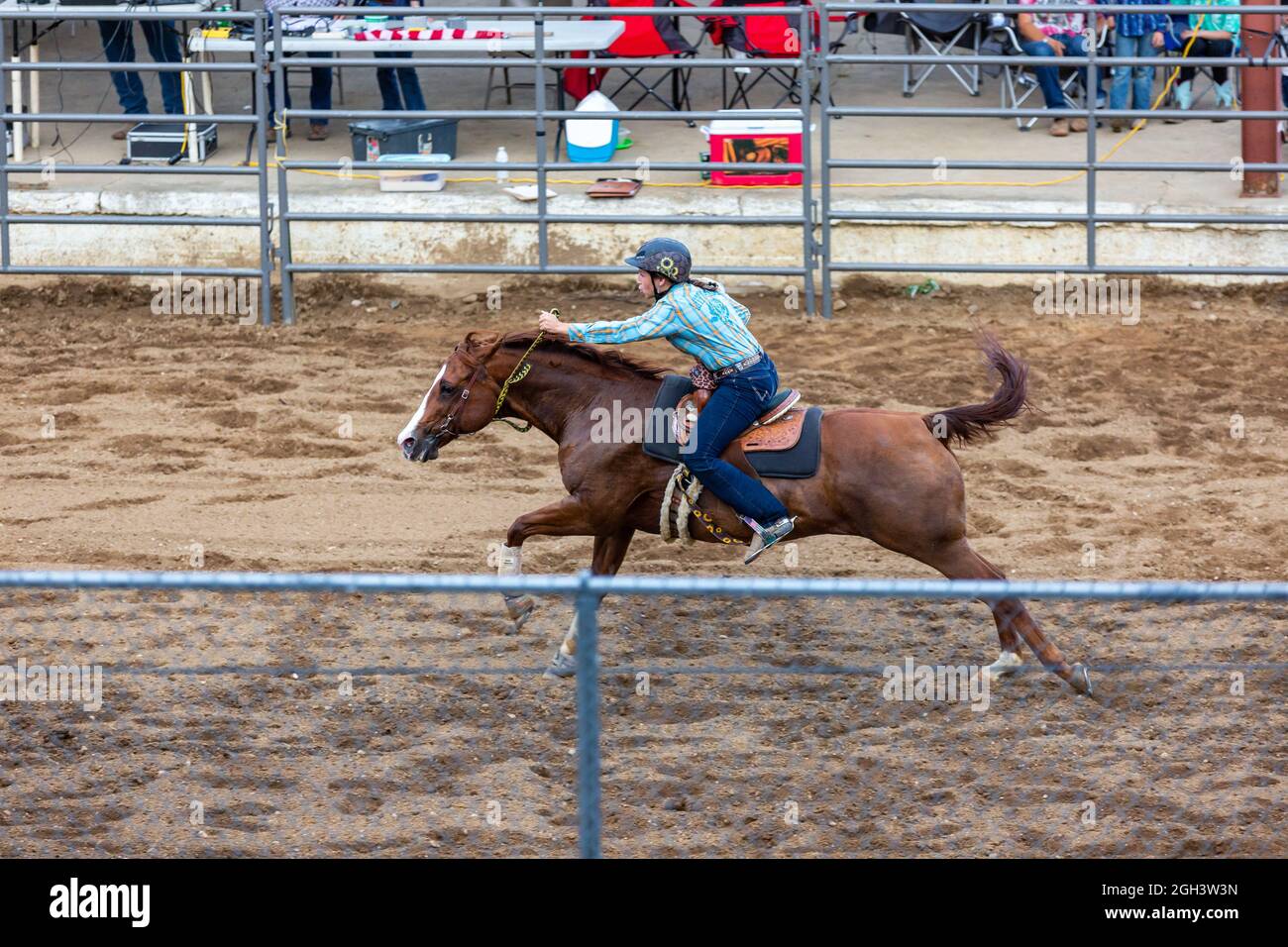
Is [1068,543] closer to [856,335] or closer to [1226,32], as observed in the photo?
[856,335]

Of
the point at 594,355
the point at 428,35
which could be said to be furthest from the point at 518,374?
the point at 428,35

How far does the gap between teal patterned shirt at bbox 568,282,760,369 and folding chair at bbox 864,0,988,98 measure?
749cm

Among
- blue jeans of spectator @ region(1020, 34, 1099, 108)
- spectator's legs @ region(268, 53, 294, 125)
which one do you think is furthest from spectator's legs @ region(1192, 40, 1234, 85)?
spectator's legs @ region(268, 53, 294, 125)

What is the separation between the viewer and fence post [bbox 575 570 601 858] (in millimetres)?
3773

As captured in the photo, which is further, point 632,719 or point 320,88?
point 320,88

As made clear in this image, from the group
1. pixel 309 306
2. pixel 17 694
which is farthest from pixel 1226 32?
pixel 17 694

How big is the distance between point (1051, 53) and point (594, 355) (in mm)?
7617

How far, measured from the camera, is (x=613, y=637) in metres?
7.01

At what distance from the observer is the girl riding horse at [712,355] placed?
6598 mm

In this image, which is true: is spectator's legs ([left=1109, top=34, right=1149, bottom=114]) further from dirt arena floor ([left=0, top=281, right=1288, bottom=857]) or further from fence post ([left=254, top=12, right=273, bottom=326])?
fence post ([left=254, top=12, right=273, bottom=326])

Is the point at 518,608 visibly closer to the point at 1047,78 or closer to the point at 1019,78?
the point at 1047,78

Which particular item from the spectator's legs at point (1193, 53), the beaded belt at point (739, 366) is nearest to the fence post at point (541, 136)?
the beaded belt at point (739, 366)
